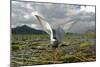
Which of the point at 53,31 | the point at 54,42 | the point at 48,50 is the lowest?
the point at 48,50

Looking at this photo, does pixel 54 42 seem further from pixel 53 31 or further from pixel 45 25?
pixel 45 25

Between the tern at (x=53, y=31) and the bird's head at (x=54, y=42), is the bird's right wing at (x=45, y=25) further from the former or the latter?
the bird's head at (x=54, y=42)

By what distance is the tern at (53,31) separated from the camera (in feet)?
8.31

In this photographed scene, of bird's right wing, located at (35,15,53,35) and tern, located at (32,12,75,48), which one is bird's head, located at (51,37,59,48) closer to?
tern, located at (32,12,75,48)

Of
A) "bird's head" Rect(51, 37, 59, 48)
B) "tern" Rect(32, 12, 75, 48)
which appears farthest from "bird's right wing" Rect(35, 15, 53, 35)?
"bird's head" Rect(51, 37, 59, 48)

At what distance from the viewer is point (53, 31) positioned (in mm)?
2594

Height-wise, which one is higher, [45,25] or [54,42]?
[45,25]

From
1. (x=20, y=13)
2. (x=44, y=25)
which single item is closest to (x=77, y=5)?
(x=44, y=25)

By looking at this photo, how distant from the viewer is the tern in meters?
2.53

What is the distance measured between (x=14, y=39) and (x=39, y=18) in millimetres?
413

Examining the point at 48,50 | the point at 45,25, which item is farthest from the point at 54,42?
the point at 45,25

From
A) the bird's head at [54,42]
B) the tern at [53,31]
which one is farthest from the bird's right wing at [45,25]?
the bird's head at [54,42]

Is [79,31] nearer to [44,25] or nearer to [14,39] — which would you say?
[44,25]

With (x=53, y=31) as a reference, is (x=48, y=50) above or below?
below
